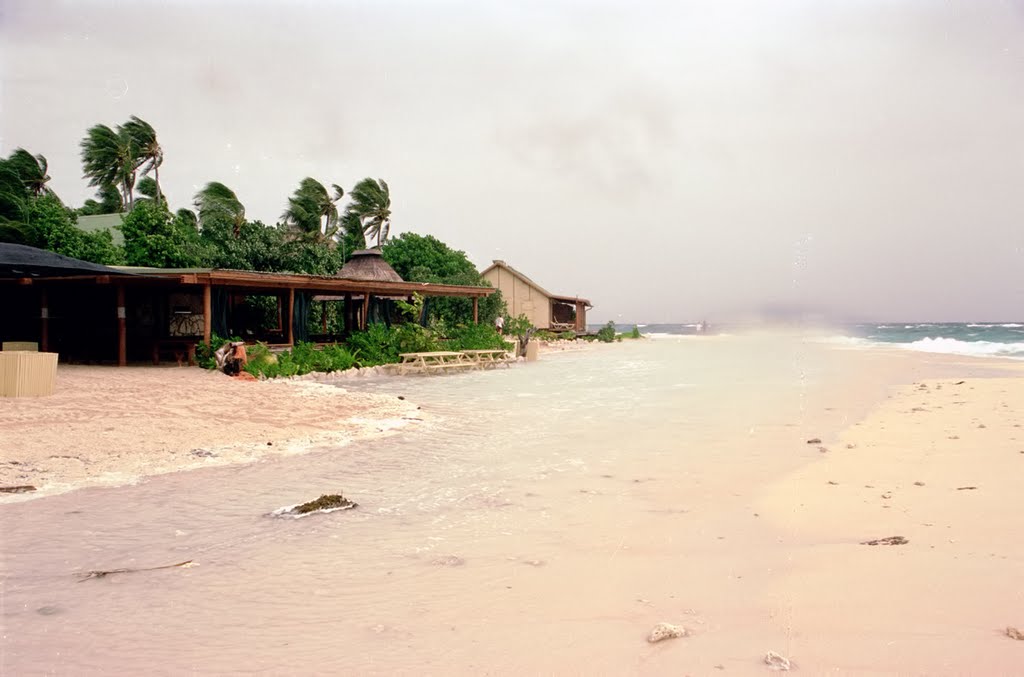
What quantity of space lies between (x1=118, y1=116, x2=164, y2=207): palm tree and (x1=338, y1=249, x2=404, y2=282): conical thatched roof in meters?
21.1

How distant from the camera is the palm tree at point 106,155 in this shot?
3925 centimetres

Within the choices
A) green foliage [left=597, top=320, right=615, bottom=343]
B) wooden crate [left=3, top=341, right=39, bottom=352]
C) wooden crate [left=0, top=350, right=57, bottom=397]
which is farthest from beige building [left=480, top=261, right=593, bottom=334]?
wooden crate [left=0, top=350, right=57, bottom=397]

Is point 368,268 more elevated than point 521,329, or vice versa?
point 368,268

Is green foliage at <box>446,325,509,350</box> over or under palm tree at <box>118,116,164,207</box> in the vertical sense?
under

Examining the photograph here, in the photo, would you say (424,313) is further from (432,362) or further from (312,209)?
(312,209)

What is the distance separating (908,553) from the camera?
4.16 m

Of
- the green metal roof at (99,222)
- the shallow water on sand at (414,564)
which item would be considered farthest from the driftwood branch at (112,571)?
the green metal roof at (99,222)

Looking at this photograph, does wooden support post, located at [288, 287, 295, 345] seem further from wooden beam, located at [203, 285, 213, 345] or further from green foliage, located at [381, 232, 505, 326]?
green foliage, located at [381, 232, 505, 326]

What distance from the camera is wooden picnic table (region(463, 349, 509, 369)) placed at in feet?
70.9

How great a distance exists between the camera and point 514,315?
42.8 m

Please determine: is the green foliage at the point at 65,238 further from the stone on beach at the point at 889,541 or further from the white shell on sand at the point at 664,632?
the stone on beach at the point at 889,541

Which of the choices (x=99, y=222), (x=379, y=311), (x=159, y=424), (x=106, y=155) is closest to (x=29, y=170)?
(x=106, y=155)

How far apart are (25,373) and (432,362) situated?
11.8 metres

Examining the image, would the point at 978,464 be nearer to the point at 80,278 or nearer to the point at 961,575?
the point at 961,575
